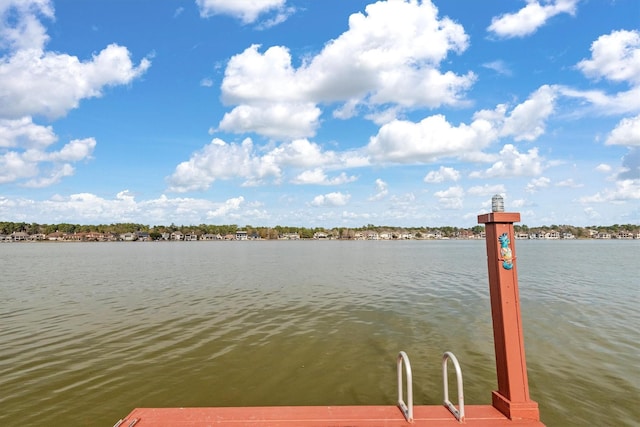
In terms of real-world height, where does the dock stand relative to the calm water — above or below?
above

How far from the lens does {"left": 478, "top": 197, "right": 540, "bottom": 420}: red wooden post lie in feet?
21.9

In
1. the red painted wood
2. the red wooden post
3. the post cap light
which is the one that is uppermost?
the post cap light

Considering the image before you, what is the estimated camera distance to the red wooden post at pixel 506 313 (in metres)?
6.66

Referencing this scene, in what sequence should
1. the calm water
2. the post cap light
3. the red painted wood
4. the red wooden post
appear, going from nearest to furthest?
1. the red painted wood
2. the red wooden post
3. the post cap light
4. the calm water

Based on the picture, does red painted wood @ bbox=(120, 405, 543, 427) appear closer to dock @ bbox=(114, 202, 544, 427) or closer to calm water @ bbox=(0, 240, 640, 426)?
dock @ bbox=(114, 202, 544, 427)

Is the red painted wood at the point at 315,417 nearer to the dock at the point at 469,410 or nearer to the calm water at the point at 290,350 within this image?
the dock at the point at 469,410

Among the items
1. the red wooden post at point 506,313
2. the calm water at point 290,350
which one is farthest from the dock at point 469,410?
the calm water at point 290,350

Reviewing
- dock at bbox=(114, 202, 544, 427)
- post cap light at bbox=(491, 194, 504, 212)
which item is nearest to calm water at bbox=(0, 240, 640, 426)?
dock at bbox=(114, 202, 544, 427)

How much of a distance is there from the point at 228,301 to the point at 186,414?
17022 millimetres

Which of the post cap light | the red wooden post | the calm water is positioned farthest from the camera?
the calm water

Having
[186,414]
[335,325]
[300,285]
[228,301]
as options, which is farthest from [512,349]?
[300,285]

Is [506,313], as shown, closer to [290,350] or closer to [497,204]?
[497,204]

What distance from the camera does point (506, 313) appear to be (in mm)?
6887

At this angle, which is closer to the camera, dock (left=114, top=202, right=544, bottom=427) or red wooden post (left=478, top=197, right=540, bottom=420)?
dock (left=114, top=202, right=544, bottom=427)
